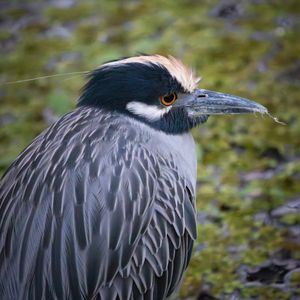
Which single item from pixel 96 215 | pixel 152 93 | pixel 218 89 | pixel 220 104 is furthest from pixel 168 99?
pixel 218 89

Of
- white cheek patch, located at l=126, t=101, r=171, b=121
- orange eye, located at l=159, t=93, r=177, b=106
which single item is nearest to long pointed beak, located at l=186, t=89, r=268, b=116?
orange eye, located at l=159, t=93, r=177, b=106

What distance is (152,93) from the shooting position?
185 inches

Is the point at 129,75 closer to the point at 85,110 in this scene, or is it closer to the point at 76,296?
the point at 85,110

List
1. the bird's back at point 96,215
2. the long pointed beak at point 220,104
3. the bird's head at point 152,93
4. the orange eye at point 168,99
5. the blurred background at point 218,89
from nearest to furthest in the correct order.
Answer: the bird's back at point 96,215, the bird's head at point 152,93, the orange eye at point 168,99, the long pointed beak at point 220,104, the blurred background at point 218,89

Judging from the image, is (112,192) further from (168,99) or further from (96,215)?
(168,99)

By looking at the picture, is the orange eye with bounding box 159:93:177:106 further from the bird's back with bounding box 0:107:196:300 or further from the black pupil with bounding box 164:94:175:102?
the bird's back with bounding box 0:107:196:300

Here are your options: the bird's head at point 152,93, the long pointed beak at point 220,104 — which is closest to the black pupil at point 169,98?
the bird's head at point 152,93

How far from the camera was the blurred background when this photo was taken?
17.9 ft

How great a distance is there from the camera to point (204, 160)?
648cm

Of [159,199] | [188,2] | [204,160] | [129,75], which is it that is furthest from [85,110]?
[188,2]

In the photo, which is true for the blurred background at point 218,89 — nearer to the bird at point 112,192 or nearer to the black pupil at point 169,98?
the bird at point 112,192

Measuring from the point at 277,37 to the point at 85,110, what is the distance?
11.4 ft

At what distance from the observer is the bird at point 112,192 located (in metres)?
4.16

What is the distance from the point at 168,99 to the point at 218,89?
236 centimetres
